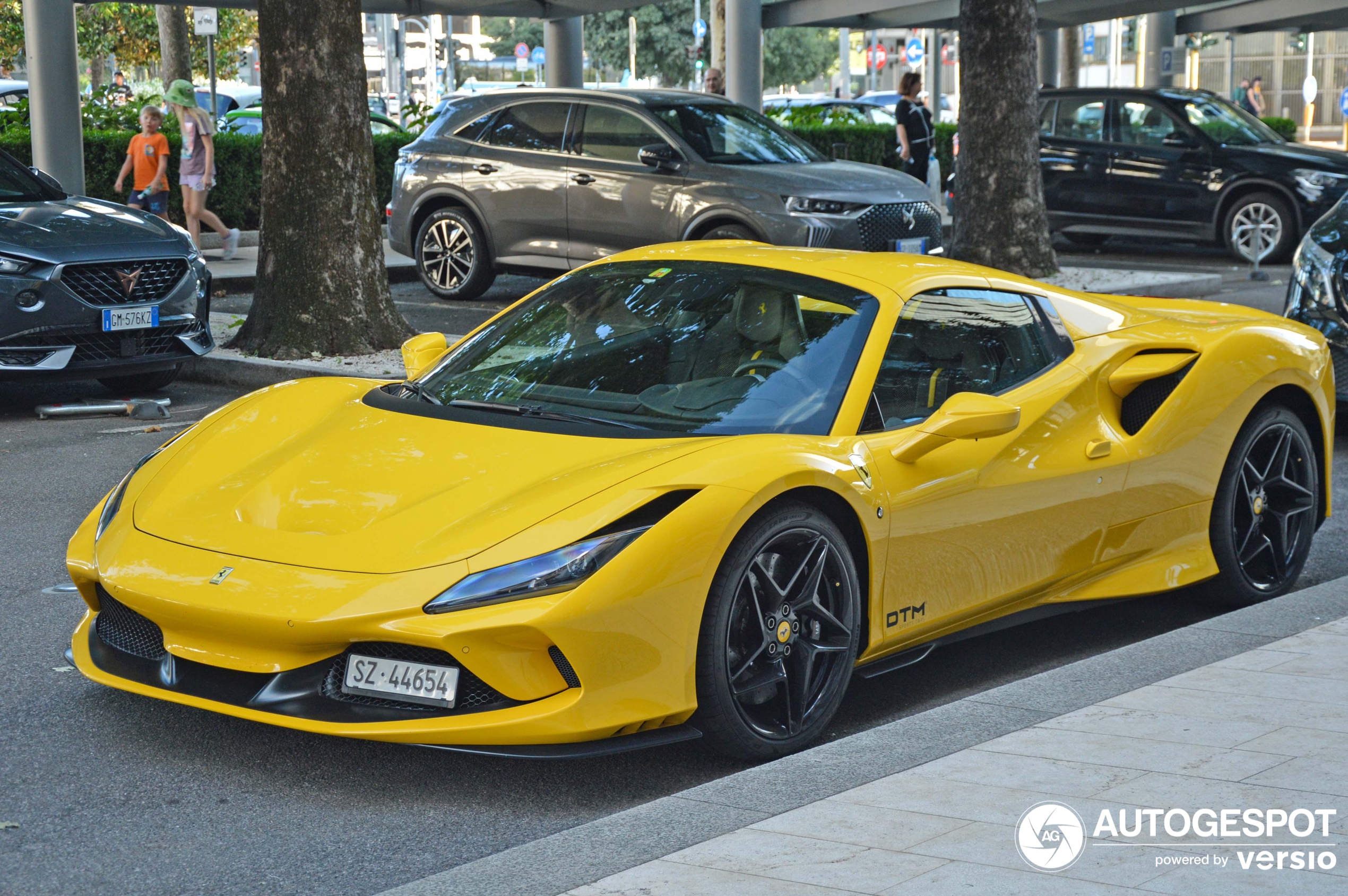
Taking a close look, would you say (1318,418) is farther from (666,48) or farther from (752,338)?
(666,48)

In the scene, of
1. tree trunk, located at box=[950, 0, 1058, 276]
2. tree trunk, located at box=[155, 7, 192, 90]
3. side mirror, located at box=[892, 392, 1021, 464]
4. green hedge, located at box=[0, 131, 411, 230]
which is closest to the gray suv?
tree trunk, located at box=[950, 0, 1058, 276]

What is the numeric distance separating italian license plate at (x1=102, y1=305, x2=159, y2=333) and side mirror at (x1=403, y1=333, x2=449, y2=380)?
13.9ft

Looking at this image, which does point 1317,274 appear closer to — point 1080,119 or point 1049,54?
point 1080,119

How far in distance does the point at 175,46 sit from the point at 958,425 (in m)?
24.3

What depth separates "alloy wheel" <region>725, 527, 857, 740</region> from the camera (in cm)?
402

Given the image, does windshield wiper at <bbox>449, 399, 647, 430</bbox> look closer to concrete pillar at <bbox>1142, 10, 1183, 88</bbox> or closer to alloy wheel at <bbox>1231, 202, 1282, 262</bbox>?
alloy wheel at <bbox>1231, 202, 1282, 262</bbox>

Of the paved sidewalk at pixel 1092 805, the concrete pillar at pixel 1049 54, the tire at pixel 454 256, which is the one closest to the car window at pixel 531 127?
the tire at pixel 454 256

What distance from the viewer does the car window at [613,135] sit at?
13.4 m

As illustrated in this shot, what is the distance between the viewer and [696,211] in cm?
1288

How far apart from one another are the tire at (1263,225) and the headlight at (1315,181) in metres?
0.23

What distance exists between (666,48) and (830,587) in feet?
212

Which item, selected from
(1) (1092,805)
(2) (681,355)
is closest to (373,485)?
(2) (681,355)

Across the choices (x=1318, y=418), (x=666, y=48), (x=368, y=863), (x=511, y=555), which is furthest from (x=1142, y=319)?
(x=666, y=48)

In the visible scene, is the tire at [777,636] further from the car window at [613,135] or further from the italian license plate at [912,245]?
the car window at [613,135]
